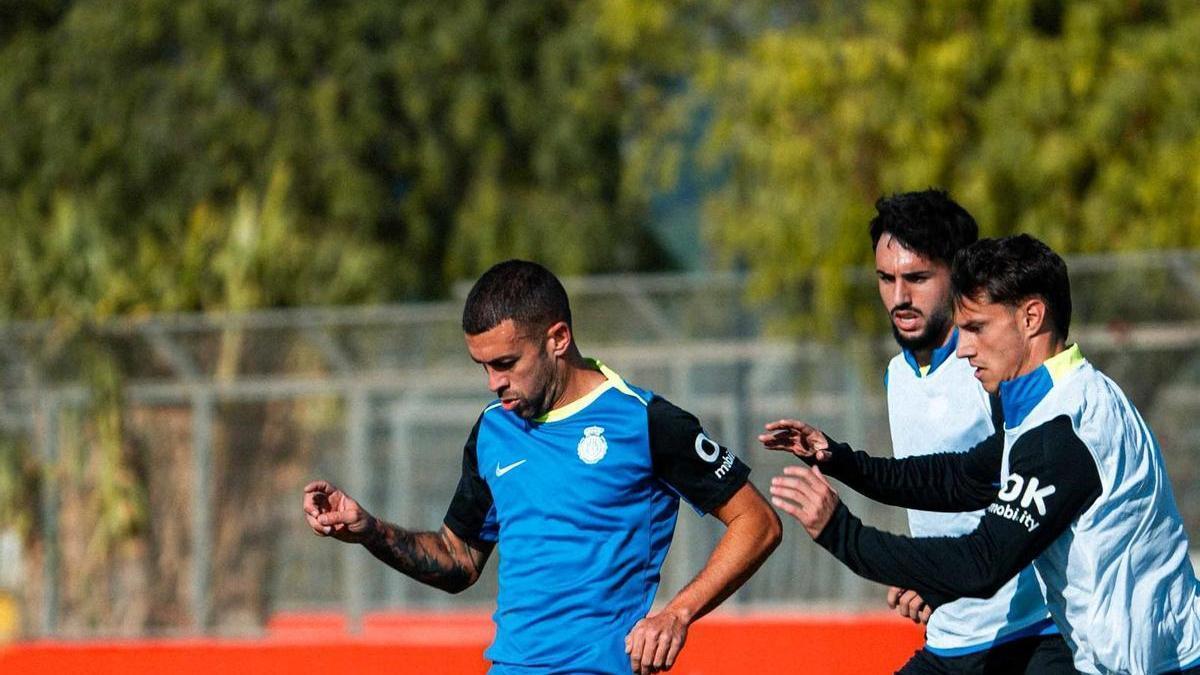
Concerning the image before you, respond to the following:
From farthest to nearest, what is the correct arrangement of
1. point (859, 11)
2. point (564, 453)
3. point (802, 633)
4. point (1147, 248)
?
A: point (859, 11) → point (1147, 248) → point (802, 633) → point (564, 453)

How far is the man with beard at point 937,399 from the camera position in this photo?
564cm

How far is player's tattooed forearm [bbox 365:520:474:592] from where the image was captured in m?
5.54

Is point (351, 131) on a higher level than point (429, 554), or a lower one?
higher

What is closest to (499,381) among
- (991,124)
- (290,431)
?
(290,431)

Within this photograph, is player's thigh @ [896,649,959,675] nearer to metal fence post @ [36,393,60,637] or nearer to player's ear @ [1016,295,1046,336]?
player's ear @ [1016,295,1046,336]

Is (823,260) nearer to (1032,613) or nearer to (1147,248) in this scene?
(1147,248)

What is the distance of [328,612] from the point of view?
13.5 metres

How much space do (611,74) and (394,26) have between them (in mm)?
4293

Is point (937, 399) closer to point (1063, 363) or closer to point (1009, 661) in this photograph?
point (1009, 661)

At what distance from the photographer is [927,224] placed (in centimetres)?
593

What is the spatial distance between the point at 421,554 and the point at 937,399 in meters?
1.51

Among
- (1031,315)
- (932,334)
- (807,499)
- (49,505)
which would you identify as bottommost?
(807,499)

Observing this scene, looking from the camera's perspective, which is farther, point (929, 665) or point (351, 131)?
point (351, 131)

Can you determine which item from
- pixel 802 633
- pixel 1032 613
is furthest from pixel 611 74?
pixel 1032 613
